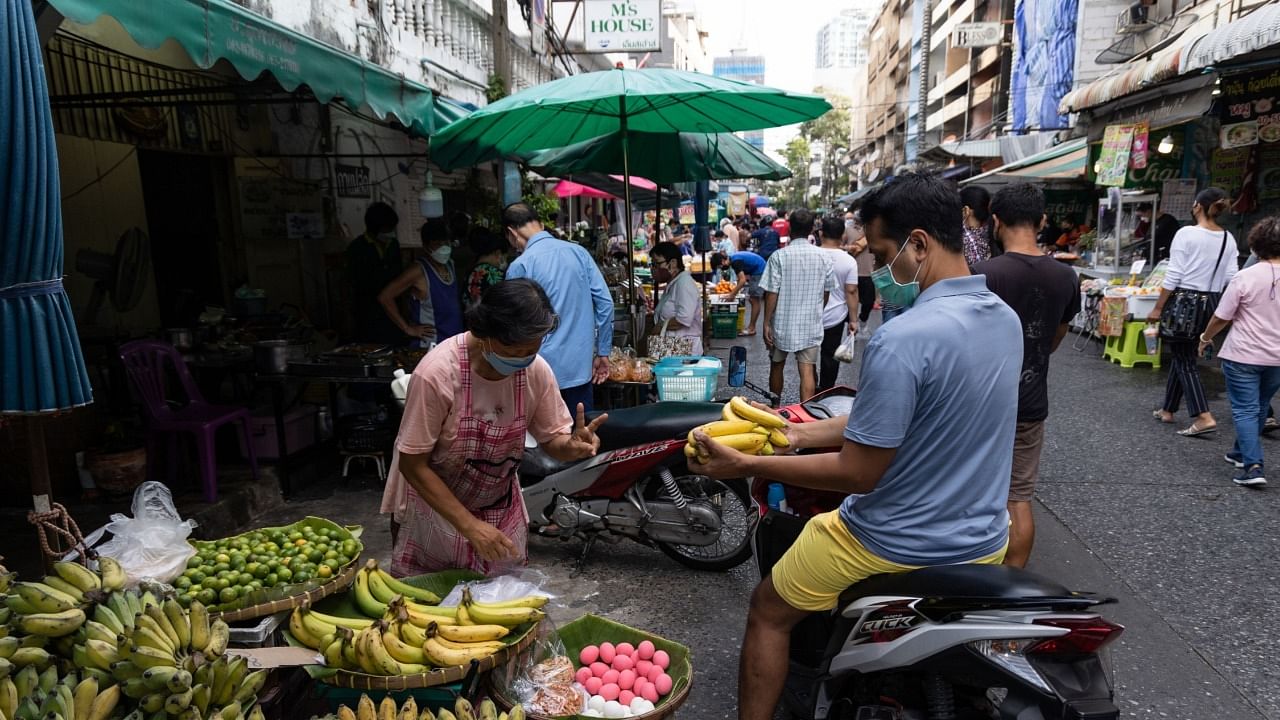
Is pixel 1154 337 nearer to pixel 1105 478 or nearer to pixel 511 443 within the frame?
pixel 1105 478

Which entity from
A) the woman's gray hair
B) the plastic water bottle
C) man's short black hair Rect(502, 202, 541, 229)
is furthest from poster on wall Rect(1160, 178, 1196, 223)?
the woman's gray hair

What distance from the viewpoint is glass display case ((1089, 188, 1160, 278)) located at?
11930 millimetres

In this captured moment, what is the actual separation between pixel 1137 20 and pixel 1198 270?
10283 millimetres

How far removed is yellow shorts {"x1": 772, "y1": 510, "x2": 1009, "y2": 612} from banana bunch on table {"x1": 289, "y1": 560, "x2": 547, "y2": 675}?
0.81 metres

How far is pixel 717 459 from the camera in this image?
2.48 meters

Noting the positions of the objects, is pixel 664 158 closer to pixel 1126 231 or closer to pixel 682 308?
pixel 682 308

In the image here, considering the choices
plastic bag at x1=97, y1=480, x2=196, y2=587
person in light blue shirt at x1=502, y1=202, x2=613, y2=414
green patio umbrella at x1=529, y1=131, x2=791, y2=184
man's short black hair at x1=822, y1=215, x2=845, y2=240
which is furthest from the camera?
green patio umbrella at x1=529, y1=131, x2=791, y2=184

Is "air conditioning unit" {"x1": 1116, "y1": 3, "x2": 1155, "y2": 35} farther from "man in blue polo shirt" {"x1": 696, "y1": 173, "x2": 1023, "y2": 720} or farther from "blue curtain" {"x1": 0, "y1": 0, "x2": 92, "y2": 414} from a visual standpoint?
"blue curtain" {"x1": 0, "y1": 0, "x2": 92, "y2": 414}

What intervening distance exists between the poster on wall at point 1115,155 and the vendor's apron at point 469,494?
447 inches

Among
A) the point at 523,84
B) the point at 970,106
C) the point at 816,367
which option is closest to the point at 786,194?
the point at 970,106

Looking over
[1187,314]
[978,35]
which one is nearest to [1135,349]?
[1187,314]

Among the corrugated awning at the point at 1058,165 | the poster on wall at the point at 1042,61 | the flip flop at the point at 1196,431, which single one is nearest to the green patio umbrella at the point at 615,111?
the flip flop at the point at 1196,431

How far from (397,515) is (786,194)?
90.5 meters

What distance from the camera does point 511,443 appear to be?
114 inches
